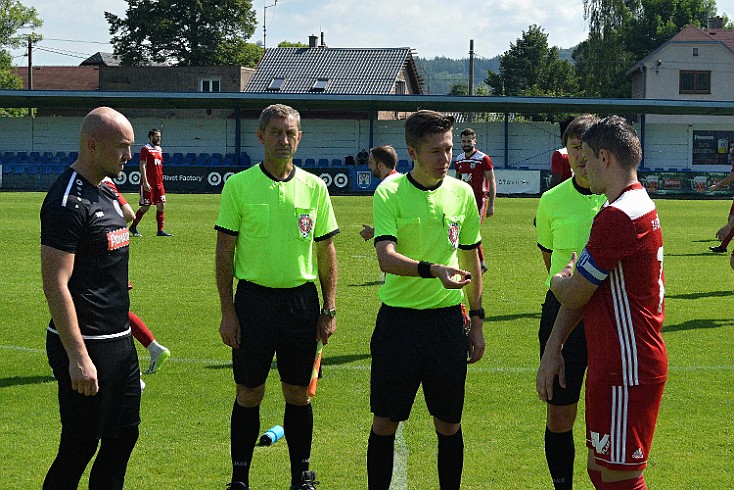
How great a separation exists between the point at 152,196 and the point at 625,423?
→ 18053 millimetres

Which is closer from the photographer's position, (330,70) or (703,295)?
(703,295)

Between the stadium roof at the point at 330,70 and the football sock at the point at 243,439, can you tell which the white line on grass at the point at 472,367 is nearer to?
the football sock at the point at 243,439

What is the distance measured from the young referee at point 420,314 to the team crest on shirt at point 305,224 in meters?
0.71

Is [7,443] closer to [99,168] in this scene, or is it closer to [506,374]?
[99,168]

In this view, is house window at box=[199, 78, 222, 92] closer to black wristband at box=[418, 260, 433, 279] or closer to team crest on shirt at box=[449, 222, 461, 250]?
team crest on shirt at box=[449, 222, 461, 250]

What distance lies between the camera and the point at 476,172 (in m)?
16.4

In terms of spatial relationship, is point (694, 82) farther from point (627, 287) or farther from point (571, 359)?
point (627, 287)

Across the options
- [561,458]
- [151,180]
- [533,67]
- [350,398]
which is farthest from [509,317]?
[533,67]

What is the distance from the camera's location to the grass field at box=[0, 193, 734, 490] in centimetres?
619

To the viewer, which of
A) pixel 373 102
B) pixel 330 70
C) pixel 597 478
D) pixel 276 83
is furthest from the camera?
pixel 330 70

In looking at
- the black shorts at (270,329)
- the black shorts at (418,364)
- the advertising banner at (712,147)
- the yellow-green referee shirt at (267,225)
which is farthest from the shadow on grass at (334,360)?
the advertising banner at (712,147)

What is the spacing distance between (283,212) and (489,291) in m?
8.64

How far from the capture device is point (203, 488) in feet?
19.3

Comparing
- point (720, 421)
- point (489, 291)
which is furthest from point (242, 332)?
point (489, 291)
